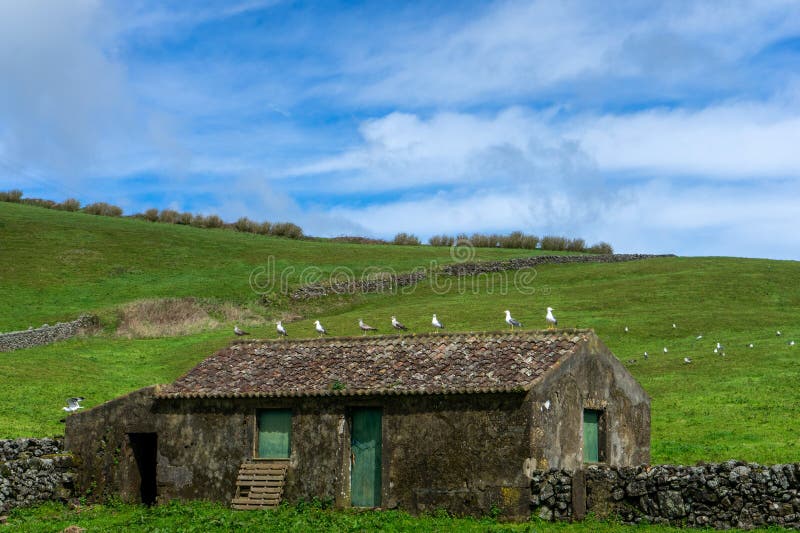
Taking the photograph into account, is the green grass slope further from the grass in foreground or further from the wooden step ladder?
the wooden step ladder

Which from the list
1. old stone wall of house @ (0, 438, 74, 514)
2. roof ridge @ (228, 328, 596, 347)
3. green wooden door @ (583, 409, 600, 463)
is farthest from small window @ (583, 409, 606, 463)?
old stone wall of house @ (0, 438, 74, 514)

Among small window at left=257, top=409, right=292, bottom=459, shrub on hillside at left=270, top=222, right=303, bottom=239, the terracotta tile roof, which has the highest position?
shrub on hillside at left=270, top=222, right=303, bottom=239

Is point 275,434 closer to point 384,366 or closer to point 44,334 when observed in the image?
point 384,366

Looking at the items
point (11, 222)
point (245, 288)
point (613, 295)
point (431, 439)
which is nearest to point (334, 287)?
point (245, 288)

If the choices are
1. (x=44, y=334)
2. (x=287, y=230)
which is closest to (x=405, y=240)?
(x=287, y=230)

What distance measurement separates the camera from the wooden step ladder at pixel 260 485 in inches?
1080

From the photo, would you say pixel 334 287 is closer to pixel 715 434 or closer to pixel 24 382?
pixel 24 382

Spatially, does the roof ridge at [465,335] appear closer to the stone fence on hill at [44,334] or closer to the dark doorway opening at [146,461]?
the dark doorway opening at [146,461]

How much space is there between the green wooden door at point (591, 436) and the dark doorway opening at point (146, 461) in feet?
44.6

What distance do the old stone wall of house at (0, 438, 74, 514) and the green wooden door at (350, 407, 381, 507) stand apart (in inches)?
382

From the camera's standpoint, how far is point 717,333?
57.4 meters

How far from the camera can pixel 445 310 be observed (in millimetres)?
65750

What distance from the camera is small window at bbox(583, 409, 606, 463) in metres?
28.0

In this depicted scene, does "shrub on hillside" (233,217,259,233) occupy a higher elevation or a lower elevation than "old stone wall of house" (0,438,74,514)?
higher
